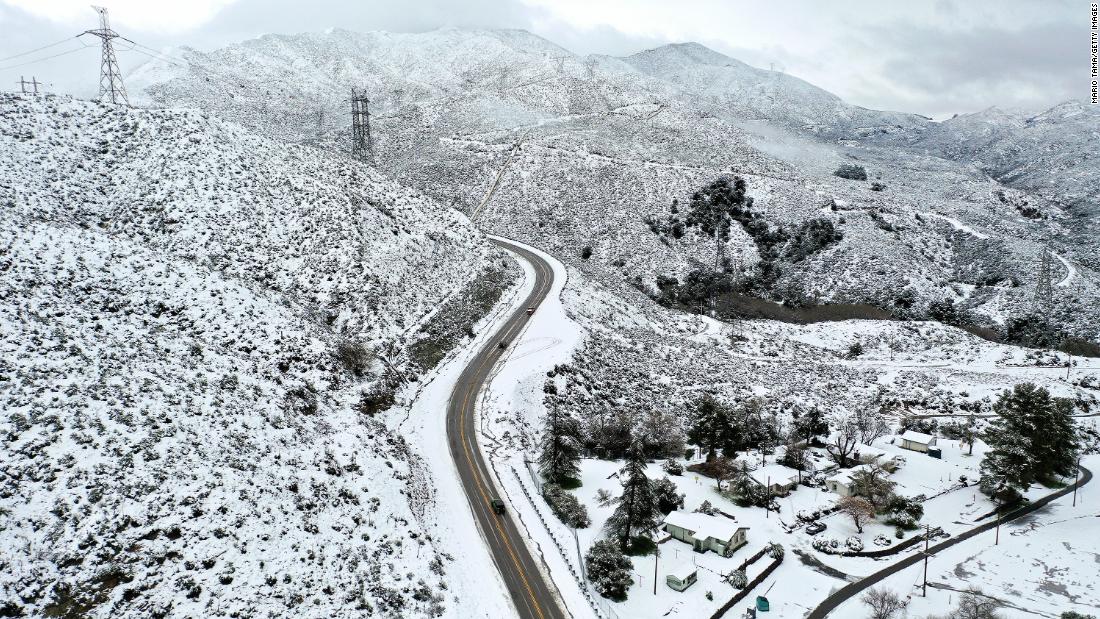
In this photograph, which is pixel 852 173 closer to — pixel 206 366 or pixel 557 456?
pixel 557 456

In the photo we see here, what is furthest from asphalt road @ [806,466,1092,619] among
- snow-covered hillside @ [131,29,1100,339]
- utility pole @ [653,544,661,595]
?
snow-covered hillside @ [131,29,1100,339]

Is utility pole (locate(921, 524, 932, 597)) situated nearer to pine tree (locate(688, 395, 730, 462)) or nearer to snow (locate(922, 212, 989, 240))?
pine tree (locate(688, 395, 730, 462))

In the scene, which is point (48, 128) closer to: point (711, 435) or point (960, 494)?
point (711, 435)

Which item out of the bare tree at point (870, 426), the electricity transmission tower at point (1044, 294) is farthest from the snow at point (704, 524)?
the electricity transmission tower at point (1044, 294)

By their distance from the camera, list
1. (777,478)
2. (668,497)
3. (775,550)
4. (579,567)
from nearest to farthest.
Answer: (579,567)
(775,550)
(668,497)
(777,478)

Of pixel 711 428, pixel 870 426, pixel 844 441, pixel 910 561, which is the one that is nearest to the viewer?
pixel 910 561

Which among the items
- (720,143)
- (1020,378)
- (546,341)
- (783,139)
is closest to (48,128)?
(546,341)

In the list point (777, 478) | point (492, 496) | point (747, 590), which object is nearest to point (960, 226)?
point (777, 478)
